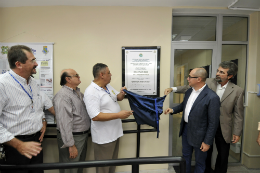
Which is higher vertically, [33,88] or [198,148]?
[33,88]


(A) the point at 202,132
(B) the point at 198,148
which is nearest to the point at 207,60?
(A) the point at 202,132

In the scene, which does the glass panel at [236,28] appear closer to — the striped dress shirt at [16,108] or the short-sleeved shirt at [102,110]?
the short-sleeved shirt at [102,110]

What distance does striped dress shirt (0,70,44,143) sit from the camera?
1258 millimetres

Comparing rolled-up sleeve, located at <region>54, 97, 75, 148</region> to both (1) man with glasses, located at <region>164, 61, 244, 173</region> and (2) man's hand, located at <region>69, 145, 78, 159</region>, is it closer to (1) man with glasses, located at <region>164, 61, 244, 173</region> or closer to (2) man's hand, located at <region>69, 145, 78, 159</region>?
(2) man's hand, located at <region>69, 145, 78, 159</region>

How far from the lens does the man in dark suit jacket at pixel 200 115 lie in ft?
5.09

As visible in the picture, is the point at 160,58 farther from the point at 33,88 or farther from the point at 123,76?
the point at 33,88

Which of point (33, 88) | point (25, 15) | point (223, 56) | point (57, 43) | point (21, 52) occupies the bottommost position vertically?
point (33, 88)

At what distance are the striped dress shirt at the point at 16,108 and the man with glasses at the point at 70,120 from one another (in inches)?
10.0

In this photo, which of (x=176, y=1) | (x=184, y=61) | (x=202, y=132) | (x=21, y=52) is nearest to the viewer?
(x=21, y=52)

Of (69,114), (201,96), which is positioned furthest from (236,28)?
(69,114)

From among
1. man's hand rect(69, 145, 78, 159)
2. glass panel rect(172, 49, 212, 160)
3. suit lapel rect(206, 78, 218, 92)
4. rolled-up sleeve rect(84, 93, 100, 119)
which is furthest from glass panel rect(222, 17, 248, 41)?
man's hand rect(69, 145, 78, 159)

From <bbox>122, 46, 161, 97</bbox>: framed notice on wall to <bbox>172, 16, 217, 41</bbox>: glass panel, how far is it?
0.54 metres

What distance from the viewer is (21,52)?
1.30 m

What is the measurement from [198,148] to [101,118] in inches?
51.6
